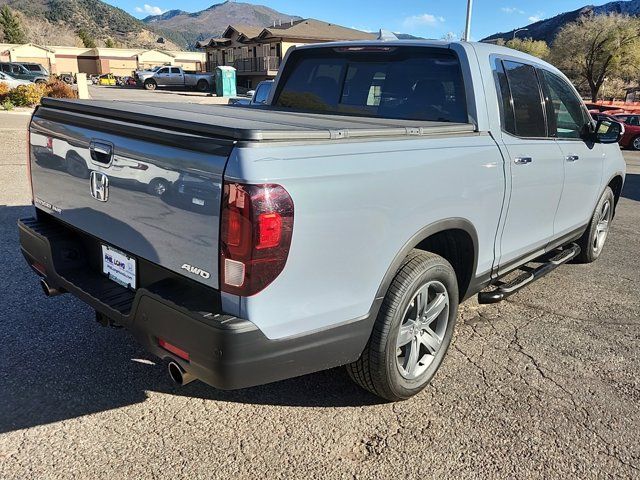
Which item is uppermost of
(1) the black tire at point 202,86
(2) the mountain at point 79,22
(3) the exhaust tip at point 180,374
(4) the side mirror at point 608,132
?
(2) the mountain at point 79,22

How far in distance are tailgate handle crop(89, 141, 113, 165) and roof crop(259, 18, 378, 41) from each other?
45.6 metres

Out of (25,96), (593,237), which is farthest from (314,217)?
(25,96)


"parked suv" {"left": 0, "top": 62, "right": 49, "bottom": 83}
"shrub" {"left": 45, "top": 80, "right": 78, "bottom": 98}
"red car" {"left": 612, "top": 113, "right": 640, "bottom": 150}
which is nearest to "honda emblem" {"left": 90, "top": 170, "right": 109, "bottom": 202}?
"shrub" {"left": 45, "top": 80, "right": 78, "bottom": 98}

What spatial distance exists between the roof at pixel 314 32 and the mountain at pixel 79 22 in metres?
129

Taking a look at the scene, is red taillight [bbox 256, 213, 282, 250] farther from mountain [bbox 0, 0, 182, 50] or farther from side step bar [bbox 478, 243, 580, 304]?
mountain [bbox 0, 0, 182, 50]

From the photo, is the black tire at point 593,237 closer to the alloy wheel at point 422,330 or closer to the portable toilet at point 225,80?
the alloy wheel at point 422,330

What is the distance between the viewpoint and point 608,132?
187 inches

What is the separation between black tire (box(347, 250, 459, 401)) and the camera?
260cm

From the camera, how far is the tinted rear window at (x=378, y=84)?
11.5 ft

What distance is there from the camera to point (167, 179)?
7.22 ft

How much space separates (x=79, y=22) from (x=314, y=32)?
16679 centimetres

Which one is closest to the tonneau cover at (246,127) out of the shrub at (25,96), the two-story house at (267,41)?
the shrub at (25,96)

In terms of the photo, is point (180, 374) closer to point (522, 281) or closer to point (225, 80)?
point (522, 281)

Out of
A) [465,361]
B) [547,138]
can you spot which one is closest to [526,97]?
[547,138]
